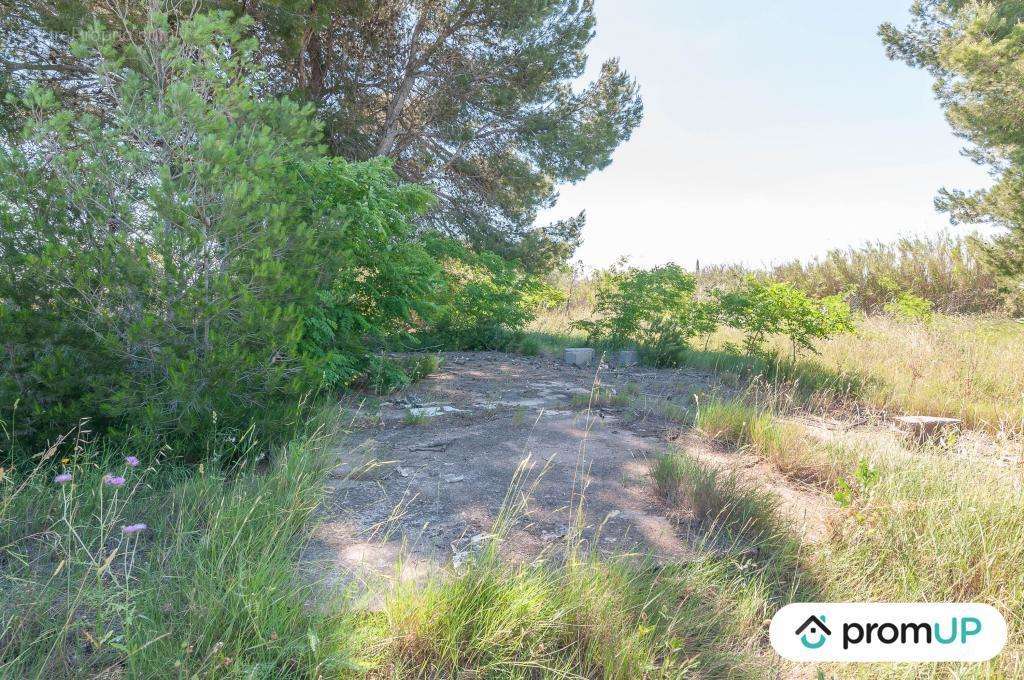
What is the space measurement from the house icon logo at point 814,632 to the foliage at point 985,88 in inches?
440

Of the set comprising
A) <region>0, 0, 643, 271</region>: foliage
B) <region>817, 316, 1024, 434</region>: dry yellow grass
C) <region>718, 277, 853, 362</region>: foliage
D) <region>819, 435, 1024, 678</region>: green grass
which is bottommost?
<region>819, 435, 1024, 678</region>: green grass

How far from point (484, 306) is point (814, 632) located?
6.31 meters

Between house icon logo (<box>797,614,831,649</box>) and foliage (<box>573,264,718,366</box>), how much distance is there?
→ 19.2ft

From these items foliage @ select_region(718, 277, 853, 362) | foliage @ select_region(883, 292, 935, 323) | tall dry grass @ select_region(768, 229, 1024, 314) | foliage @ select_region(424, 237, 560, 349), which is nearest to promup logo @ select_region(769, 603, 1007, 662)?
foliage @ select_region(718, 277, 853, 362)

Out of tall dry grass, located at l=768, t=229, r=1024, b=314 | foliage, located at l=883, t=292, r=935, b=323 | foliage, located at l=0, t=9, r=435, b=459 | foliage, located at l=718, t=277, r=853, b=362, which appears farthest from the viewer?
tall dry grass, located at l=768, t=229, r=1024, b=314

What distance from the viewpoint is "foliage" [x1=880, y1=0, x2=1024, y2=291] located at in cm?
966

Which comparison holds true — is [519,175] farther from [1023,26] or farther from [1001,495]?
[1001,495]

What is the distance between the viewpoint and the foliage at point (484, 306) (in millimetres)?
8008

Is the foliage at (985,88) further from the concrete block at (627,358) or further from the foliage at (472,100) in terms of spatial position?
the concrete block at (627,358)

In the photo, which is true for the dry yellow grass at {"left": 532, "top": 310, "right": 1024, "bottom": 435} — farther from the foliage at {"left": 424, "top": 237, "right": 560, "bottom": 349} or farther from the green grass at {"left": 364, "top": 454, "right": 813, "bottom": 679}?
the green grass at {"left": 364, "top": 454, "right": 813, "bottom": 679}

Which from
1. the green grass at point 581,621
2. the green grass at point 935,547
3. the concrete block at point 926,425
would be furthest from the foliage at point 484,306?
the green grass at point 581,621

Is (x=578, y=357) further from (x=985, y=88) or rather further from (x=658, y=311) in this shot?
(x=985, y=88)

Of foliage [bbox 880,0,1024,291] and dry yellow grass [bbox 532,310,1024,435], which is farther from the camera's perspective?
foliage [bbox 880,0,1024,291]

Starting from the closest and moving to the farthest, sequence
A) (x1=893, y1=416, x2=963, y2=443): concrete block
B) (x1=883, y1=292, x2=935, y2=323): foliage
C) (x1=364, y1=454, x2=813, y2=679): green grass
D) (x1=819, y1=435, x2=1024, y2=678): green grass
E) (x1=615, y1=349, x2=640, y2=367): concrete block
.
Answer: (x1=364, y1=454, x2=813, y2=679): green grass < (x1=819, y1=435, x2=1024, y2=678): green grass < (x1=893, y1=416, x2=963, y2=443): concrete block < (x1=615, y1=349, x2=640, y2=367): concrete block < (x1=883, y1=292, x2=935, y2=323): foliage
